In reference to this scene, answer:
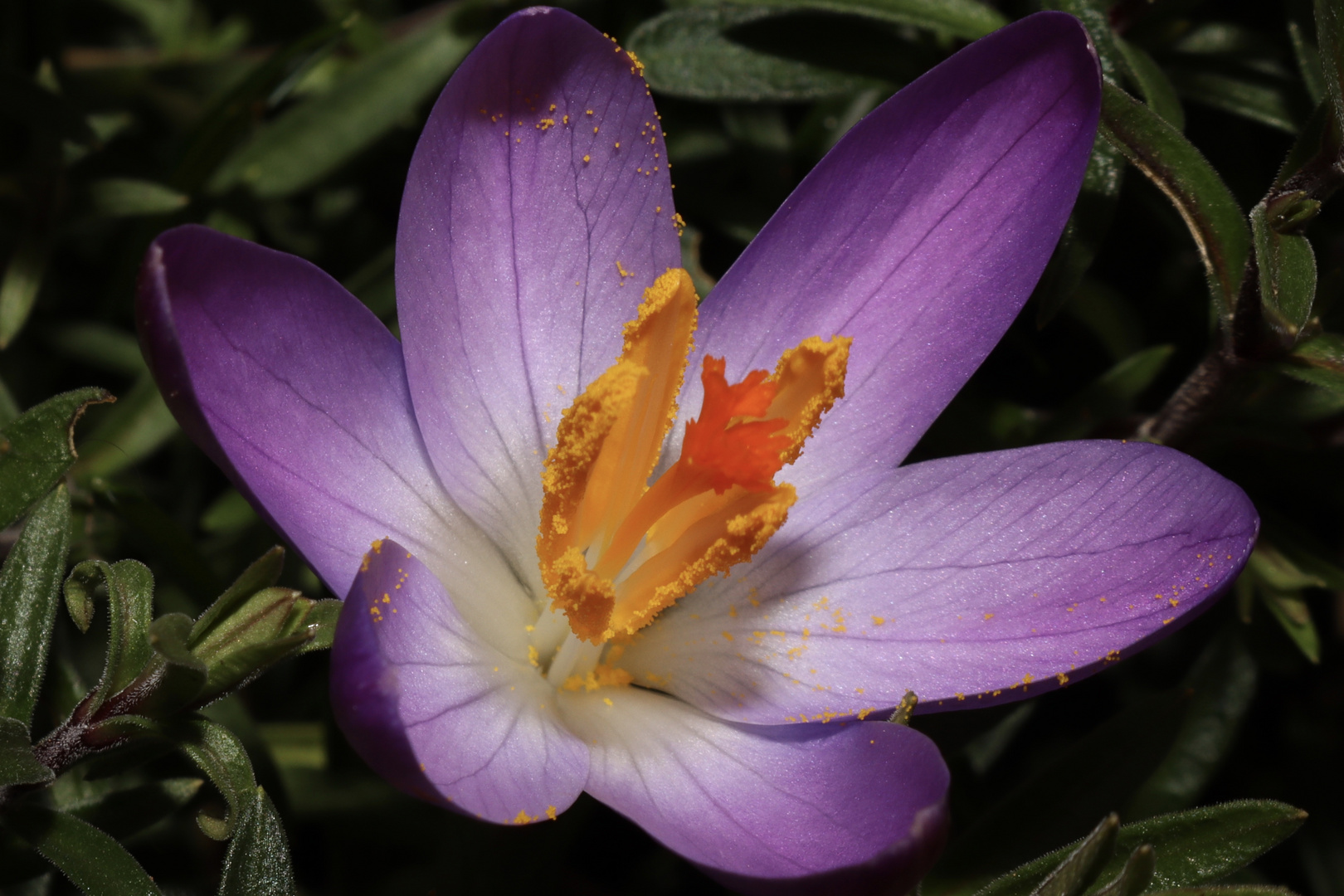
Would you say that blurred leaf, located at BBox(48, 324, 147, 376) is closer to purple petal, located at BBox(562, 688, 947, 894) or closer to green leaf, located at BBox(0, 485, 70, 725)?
green leaf, located at BBox(0, 485, 70, 725)

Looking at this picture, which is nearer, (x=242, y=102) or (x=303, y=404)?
(x=303, y=404)

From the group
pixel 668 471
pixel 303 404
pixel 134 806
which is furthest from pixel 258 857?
pixel 668 471

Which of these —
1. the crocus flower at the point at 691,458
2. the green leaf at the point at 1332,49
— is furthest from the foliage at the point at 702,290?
the crocus flower at the point at 691,458

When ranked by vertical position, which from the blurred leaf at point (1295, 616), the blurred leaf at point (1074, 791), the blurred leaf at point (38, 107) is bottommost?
the blurred leaf at point (1074, 791)

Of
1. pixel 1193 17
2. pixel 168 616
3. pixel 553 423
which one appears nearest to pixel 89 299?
pixel 553 423

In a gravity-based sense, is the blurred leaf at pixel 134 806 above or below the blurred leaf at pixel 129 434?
below

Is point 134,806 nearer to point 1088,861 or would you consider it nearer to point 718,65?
point 1088,861

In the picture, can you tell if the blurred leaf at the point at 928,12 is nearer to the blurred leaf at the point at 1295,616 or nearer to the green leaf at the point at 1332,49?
the green leaf at the point at 1332,49

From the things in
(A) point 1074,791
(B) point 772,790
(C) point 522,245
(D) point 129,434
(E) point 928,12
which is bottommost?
(A) point 1074,791
